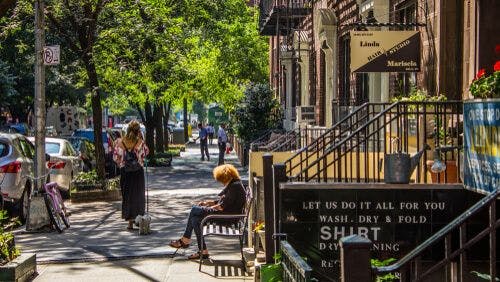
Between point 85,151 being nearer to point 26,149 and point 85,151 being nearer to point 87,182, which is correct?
point 87,182

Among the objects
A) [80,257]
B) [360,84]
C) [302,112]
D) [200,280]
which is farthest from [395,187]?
[302,112]

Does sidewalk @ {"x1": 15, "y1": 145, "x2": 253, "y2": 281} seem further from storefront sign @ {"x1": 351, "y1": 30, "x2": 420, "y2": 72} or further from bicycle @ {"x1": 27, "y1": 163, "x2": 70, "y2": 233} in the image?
storefront sign @ {"x1": 351, "y1": 30, "x2": 420, "y2": 72}

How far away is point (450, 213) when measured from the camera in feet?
24.7

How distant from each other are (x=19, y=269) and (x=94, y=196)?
412 inches

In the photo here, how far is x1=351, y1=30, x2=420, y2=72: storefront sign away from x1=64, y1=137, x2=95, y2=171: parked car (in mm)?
13902

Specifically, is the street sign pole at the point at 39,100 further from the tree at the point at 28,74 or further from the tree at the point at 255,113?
the tree at the point at 255,113

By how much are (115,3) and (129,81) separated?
12.8ft

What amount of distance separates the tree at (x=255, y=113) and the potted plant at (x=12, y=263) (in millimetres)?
20518

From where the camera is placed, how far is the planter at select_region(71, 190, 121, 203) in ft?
62.8

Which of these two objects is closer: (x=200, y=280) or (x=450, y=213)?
(x=450, y=213)

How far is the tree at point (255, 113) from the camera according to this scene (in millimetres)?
30141

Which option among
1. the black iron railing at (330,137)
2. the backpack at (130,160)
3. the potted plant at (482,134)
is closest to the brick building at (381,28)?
the black iron railing at (330,137)

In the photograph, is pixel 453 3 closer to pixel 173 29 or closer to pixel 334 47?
pixel 334 47

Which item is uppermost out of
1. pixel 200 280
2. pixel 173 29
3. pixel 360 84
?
pixel 173 29
